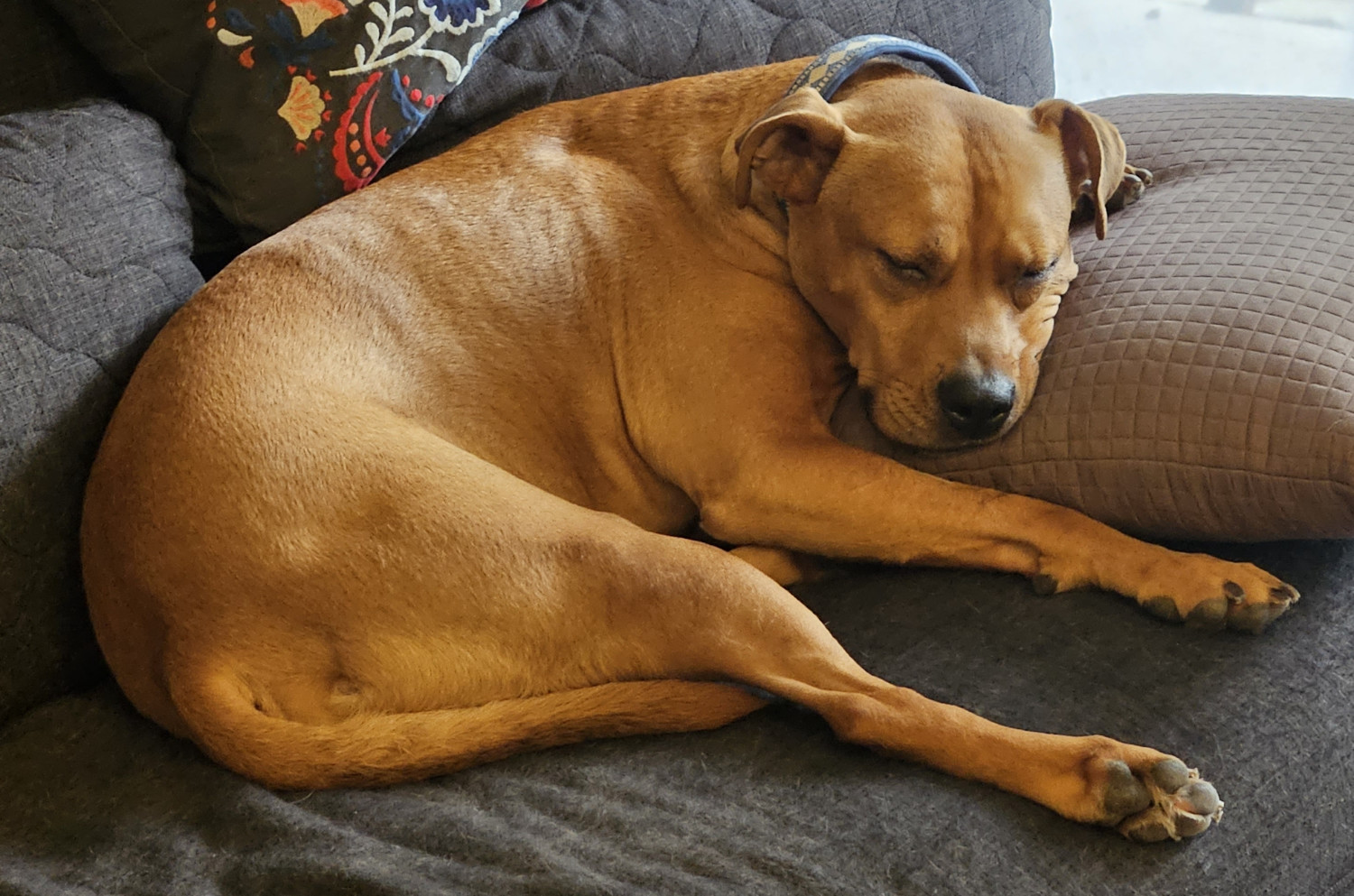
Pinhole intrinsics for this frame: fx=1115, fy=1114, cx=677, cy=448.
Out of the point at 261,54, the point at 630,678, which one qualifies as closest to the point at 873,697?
the point at 630,678

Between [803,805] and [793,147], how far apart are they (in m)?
1.17

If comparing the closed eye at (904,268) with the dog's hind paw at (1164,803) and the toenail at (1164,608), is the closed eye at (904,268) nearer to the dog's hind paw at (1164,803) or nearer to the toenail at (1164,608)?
the toenail at (1164,608)

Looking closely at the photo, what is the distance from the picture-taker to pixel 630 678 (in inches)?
63.6

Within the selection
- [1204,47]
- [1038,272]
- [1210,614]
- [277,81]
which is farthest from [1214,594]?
[1204,47]

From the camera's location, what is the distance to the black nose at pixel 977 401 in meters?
1.85

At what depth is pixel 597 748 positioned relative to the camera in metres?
1.58

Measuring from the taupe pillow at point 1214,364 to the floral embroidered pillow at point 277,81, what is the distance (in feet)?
3.96

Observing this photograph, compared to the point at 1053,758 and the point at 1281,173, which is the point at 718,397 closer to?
the point at 1053,758

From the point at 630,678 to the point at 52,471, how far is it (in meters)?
0.97

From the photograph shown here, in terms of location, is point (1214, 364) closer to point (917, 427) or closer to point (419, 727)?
point (917, 427)

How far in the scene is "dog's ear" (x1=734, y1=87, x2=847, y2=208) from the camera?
1927 millimetres

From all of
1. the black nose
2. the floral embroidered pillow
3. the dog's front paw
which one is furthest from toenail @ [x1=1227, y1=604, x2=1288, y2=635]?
the floral embroidered pillow

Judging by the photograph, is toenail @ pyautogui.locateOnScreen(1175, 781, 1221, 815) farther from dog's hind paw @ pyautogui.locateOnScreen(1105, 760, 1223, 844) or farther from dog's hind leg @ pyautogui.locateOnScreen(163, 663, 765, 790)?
dog's hind leg @ pyautogui.locateOnScreen(163, 663, 765, 790)

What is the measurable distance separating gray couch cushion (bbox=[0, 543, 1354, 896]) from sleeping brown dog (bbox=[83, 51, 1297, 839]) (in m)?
0.05
